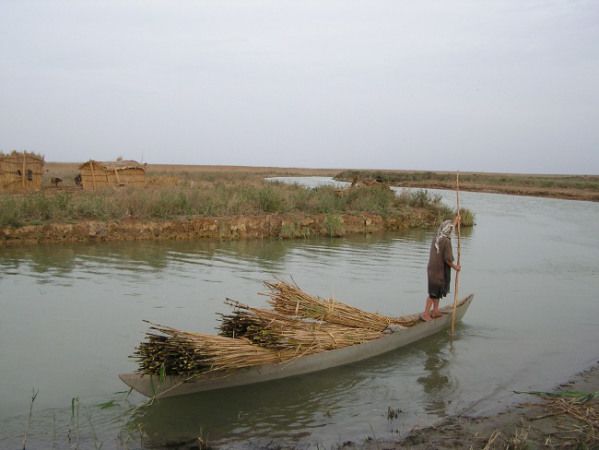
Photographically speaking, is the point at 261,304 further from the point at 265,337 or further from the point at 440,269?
the point at 265,337

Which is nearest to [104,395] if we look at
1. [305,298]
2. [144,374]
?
[144,374]

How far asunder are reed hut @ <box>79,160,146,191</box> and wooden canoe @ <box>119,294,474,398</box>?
18114 mm

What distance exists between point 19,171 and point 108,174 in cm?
321

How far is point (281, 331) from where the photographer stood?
606 centimetres

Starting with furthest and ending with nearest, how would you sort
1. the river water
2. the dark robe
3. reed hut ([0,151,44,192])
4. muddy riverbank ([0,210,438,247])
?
reed hut ([0,151,44,192]) → muddy riverbank ([0,210,438,247]) → the dark robe → the river water

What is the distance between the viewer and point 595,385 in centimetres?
622

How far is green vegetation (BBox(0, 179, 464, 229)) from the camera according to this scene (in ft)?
54.1

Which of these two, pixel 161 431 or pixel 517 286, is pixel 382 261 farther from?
pixel 161 431

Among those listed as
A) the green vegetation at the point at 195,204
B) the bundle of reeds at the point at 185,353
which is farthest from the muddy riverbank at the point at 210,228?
the bundle of reeds at the point at 185,353

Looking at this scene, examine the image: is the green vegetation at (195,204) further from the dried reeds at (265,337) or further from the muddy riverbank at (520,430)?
the muddy riverbank at (520,430)

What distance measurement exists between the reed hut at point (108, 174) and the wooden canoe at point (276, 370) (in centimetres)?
1811

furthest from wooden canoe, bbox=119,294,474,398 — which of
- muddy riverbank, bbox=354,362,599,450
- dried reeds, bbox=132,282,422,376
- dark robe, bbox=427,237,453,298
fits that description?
muddy riverbank, bbox=354,362,599,450

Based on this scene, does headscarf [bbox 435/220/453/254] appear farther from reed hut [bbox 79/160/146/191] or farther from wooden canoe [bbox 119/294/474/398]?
reed hut [bbox 79/160/146/191]

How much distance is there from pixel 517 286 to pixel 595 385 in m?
6.01
